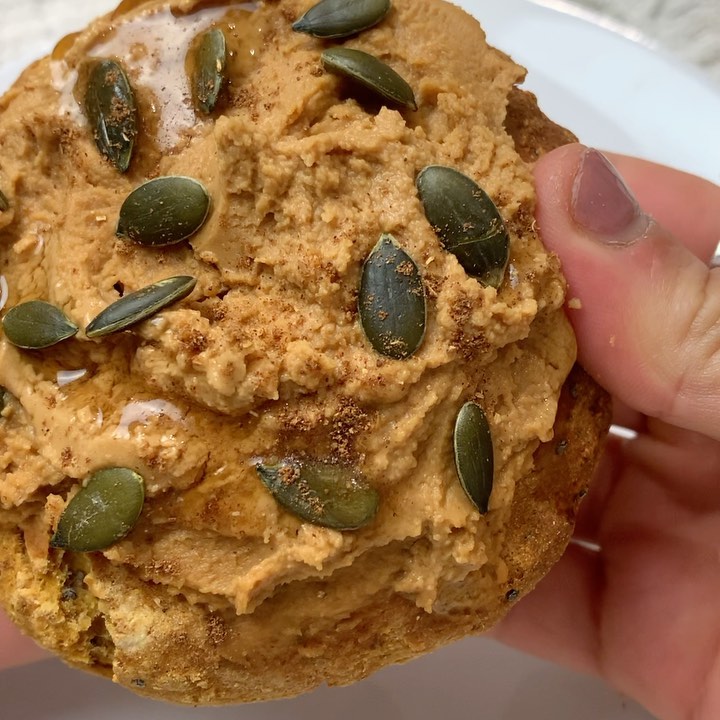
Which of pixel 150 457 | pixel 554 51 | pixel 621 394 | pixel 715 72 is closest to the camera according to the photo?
pixel 150 457

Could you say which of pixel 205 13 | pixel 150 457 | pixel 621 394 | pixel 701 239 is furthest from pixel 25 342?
pixel 701 239

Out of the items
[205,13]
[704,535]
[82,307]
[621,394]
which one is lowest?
[704,535]

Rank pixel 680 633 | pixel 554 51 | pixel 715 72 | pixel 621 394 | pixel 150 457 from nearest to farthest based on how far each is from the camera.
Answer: pixel 150 457, pixel 621 394, pixel 680 633, pixel 554 51, pixel 715 72

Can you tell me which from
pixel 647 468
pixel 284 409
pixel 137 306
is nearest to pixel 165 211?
pixel 137 306

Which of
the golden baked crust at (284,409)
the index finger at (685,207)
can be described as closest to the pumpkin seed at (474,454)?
the golden baked crust at (284,409)

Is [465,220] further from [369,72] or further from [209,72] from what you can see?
[209,72]

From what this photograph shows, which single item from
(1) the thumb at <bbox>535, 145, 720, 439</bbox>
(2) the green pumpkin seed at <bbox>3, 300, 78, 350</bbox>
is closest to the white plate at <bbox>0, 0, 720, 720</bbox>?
(1) the thumb at <bbox>535, 145, 720, 439</bbox>

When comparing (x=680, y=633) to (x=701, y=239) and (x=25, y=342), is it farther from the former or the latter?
(x=25, y=342)
